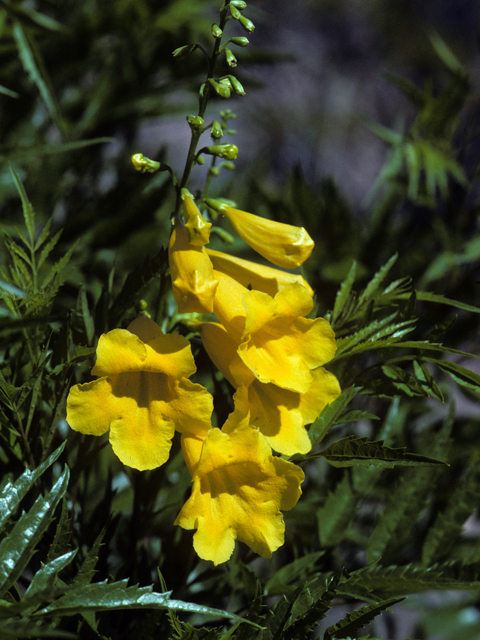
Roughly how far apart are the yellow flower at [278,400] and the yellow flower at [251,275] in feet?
0.22

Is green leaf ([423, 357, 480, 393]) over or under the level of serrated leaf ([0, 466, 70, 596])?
over

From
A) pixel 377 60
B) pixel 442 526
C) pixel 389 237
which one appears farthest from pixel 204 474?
pixel 377 60

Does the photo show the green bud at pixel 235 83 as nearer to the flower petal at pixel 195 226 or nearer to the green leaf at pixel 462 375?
the flower petal at pixel 195 226

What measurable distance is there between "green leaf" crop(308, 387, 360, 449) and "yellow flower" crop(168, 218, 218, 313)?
15 centimetres

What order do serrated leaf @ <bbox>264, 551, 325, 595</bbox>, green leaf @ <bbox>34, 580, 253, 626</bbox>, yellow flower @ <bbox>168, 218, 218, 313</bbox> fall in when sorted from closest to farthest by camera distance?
1. green leaf @ <bbox>34, 580, 253, 626</bbox>
2. yellow flower @ <bbox>168, 218, 218, 313</bbox>
3. serrated leaf @ <bbox>264, 551, 325, 595</bbox>

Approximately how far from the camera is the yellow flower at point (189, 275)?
457mm

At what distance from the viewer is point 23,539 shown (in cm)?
38

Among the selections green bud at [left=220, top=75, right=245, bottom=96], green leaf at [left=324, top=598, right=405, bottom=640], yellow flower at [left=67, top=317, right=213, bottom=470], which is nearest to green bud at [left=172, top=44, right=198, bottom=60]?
green bud at [left=220, top=75, right=245, bottom=96]

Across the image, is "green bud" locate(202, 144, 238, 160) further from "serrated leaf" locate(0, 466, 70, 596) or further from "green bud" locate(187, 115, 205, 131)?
"serrated leaf" locate(0, 466, 70, 596)

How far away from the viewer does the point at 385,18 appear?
5.06 meters

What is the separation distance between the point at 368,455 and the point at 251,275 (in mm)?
216

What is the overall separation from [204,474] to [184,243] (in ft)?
0.70

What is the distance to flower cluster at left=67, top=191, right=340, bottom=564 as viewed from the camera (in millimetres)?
446

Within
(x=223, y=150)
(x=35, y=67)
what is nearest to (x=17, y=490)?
(x=223, y=150)
